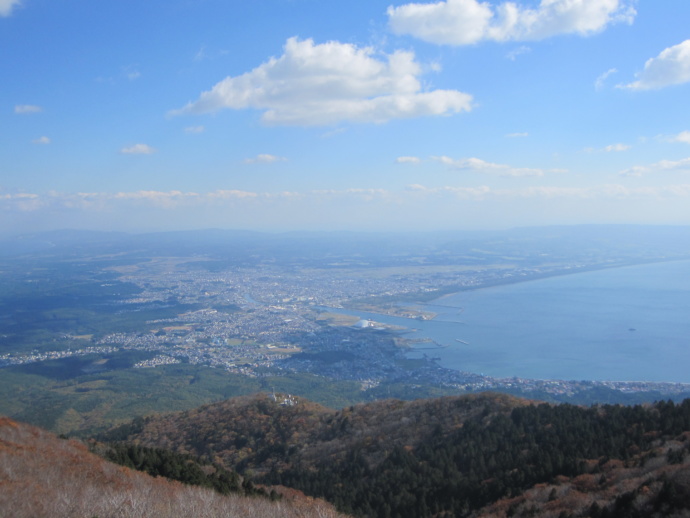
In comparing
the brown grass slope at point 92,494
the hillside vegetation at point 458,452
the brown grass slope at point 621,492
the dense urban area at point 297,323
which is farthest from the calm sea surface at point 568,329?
the brown grass slope at point 92,494

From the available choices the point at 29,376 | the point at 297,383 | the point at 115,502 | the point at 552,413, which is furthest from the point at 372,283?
the point at 115,502

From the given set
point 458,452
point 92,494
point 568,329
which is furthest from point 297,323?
point 92,494

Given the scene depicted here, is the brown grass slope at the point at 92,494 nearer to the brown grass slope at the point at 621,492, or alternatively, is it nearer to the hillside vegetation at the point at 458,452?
the hillside vegetation at the point at 458,452

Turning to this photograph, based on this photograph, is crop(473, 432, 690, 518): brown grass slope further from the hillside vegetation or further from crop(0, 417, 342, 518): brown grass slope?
crop(0, 417, 342, 518): brown grass slope

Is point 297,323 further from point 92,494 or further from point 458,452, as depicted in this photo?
point 92,494

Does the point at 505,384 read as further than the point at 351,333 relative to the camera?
No

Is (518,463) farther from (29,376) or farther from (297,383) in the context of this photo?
(29,376)

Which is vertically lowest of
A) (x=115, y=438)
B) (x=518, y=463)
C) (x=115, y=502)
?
(x=115, y=438)
